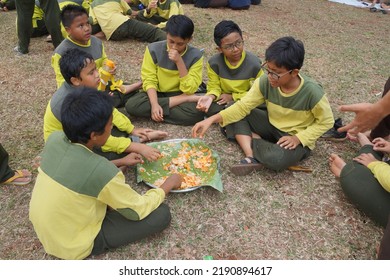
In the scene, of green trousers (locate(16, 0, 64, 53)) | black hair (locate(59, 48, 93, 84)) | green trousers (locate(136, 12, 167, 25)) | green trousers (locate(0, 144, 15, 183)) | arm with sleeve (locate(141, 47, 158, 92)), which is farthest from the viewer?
green trousers (locate(136, 12, 167, 25))

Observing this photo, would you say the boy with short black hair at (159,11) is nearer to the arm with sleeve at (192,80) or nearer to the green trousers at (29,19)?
the green trousers at (29,19)

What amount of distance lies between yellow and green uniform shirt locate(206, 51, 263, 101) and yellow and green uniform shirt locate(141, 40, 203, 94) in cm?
16

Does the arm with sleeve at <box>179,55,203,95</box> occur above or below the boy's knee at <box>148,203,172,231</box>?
above

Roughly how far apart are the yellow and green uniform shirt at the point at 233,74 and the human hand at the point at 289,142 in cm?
87

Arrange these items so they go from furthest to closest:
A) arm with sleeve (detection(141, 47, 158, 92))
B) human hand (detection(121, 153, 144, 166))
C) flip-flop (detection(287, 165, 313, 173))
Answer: arm with sleeve (detection(141, 47, 158, 92)), flip-flop (detection(287, 165, 313, 173)), human hand (detection(121, 153, 144, 166))

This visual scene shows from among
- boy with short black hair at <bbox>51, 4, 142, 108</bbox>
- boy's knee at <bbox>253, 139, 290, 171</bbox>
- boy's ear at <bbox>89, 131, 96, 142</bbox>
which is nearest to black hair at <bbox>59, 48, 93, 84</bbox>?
boy with short black hair at <bbox>51, 4, 142, 108</bbox>

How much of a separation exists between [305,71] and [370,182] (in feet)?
8.54

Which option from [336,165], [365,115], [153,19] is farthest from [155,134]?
[153,19]

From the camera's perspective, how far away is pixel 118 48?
520 centimetres

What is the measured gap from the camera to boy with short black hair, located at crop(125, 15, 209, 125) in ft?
11.1

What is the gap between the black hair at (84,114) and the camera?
1.80 metres

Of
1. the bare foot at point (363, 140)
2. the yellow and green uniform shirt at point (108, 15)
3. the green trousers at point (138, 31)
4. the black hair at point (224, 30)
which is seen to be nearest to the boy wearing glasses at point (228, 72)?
the black hair at point (224, 30)

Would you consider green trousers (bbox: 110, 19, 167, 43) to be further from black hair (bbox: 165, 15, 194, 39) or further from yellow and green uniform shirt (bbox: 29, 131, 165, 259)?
yellow and green uniform shirt (bbox: 29, 131, 165, 259)
